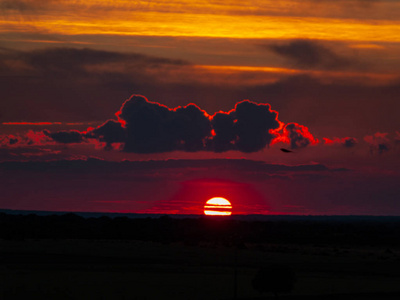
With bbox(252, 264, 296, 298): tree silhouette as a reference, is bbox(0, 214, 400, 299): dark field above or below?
above

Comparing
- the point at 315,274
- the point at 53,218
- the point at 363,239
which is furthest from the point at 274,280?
the point at 53,218

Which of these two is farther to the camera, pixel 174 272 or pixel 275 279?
pixel 174 272

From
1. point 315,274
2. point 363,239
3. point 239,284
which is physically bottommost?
point 239,284

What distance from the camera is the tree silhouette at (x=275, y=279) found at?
4397cm

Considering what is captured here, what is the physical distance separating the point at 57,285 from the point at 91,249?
4446cm

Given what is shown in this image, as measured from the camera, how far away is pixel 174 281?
191 feet

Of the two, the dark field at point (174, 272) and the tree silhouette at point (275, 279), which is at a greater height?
the dark field at point (174, 272)

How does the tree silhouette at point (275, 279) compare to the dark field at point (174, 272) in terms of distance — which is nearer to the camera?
the tree silhouette at point (275, 279)

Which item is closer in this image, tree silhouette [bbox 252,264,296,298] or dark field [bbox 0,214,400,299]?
tree silhouette [bbox 252,264,296,298]

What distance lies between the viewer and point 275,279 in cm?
4412

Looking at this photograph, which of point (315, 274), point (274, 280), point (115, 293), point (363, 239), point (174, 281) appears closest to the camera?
point (274, 280)

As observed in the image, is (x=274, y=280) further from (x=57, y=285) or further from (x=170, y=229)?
(x=170, y=229)

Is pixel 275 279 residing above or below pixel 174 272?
below

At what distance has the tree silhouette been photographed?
44.0 metres
